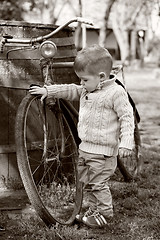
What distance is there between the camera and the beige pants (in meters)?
3.51

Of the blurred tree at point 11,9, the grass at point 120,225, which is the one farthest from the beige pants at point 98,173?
the blurred tree at point 11,9

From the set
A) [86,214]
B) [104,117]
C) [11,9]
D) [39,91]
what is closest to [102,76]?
[104,117]

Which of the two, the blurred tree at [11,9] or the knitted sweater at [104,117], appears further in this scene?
the blurred tree at [11,9]

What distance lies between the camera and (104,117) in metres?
3.44

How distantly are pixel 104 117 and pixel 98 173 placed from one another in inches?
16.9

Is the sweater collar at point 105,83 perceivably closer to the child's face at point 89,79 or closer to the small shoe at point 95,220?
the child's face at point 89,79

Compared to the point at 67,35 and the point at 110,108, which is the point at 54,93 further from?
the point at 67,35

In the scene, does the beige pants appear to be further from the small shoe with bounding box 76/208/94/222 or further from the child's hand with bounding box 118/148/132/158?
the child's hand with bounding box 118/148/132/158

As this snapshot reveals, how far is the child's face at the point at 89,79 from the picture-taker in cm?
337

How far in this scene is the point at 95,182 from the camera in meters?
3.56

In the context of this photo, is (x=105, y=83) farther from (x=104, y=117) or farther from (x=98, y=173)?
(x=98, y=173)

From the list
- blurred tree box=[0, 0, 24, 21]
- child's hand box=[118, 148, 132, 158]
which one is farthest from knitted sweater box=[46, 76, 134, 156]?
blurred tree box=[0, 0, 24, 21]

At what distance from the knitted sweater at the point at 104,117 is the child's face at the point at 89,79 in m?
0.06

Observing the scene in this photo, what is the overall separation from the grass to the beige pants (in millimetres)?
196
